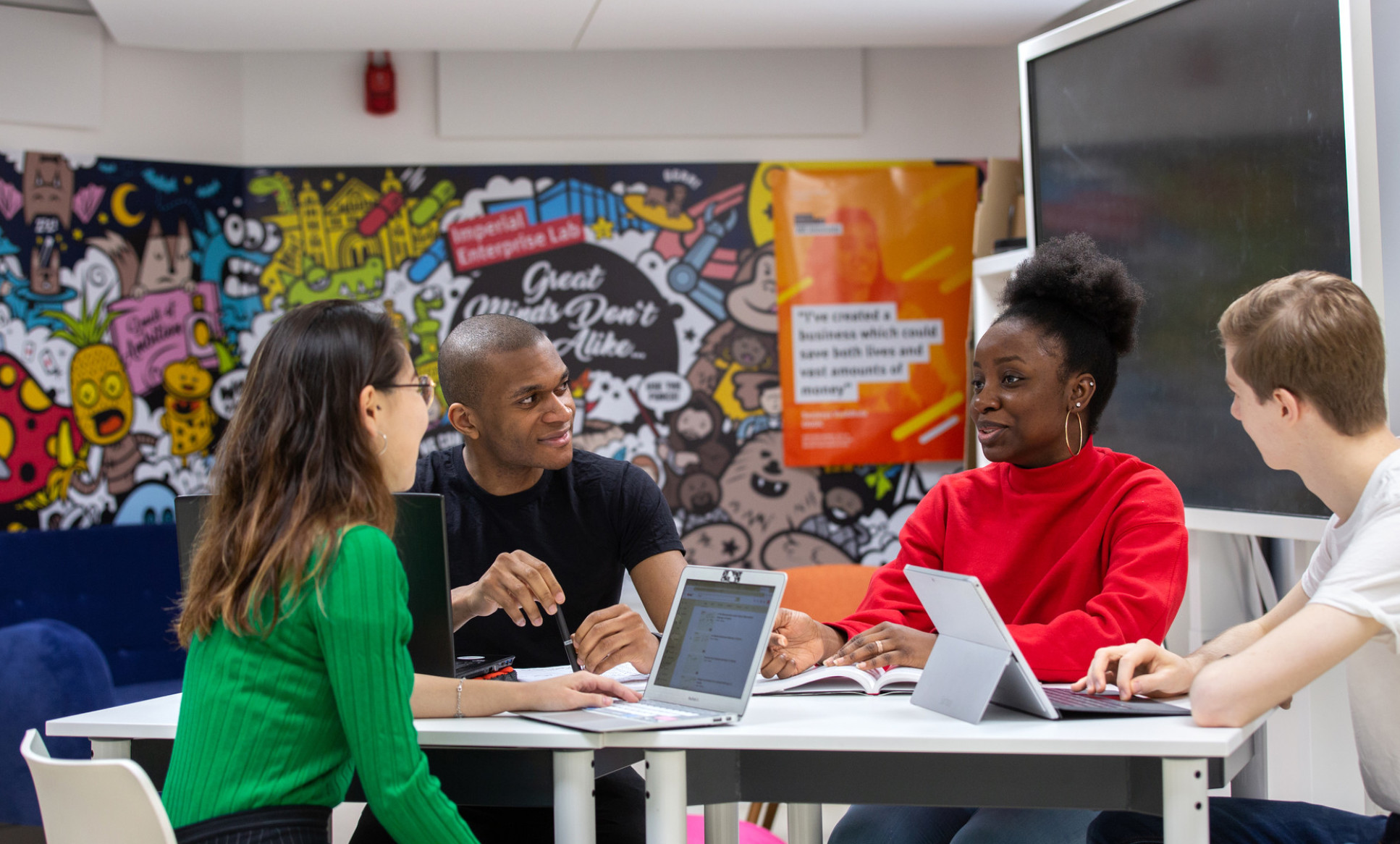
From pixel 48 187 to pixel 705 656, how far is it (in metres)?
3.18

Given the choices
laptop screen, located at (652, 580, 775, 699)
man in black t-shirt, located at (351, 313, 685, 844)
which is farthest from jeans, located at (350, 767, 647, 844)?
laptop screen, located at (652, 580, 775, 699)

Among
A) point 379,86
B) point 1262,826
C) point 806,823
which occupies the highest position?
point 379,86

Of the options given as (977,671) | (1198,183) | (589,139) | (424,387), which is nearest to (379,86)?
(589,139)

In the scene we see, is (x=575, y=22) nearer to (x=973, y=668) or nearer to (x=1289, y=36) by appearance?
(x=1289, y=36)

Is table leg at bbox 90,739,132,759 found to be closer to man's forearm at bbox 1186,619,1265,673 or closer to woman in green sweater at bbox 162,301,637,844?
woman in green sweater at bbox 162,301,637,844

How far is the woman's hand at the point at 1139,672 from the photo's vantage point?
1514 millimetres

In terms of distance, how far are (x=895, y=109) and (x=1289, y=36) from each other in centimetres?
197

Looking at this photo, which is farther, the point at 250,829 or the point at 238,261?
the point at 238,261

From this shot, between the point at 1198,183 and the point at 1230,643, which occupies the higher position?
the point at 1198,183

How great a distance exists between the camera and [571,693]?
1.50 meters

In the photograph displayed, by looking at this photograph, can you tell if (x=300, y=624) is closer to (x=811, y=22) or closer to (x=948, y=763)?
(x=948, y=763)

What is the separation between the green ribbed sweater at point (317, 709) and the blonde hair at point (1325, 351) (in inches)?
43.4

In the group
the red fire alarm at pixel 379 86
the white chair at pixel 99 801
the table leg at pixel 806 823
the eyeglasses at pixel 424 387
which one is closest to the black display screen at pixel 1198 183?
the table leg at pixel 806 823

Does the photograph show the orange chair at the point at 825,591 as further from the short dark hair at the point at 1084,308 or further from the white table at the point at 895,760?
→ the white table at the point at 895,760
